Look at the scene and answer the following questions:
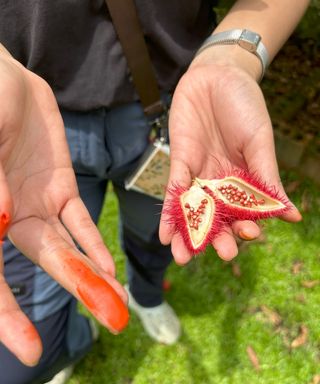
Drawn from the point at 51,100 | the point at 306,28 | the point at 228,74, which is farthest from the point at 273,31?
the point at 306,28

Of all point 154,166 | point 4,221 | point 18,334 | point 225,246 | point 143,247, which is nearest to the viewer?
point 18,334

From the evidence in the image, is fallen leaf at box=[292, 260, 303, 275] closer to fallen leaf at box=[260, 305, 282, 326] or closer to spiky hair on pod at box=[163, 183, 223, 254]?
fallen leaf at box=[260, 305, 282, 326]

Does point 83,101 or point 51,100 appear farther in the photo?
point 83,101

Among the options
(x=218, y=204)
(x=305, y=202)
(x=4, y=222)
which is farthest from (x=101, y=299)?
(x=305, y=202)

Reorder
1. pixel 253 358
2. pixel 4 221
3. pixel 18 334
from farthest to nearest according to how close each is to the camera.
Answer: pixel 253 358 < pixel 4 221 < pixel 18 334

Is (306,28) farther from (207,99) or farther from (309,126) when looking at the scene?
(207,99)

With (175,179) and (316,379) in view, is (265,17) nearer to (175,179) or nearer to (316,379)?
(175,179)

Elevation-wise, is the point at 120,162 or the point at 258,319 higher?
the point at 120,162
